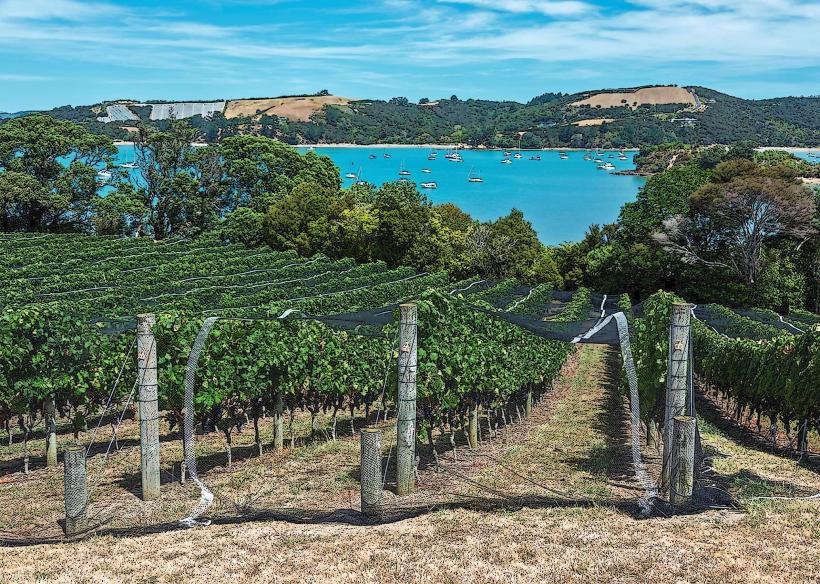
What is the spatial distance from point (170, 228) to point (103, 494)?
4413cm

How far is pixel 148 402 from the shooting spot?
807cm

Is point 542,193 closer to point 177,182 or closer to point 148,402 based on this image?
point 177,182

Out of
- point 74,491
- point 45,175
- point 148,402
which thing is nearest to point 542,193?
point 45,175

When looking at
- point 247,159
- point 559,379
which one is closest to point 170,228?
point 247,159

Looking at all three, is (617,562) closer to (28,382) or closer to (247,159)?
(28,382)

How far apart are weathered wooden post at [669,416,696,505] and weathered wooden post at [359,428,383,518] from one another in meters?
3.00

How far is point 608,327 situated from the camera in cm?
871

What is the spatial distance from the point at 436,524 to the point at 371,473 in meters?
0.85

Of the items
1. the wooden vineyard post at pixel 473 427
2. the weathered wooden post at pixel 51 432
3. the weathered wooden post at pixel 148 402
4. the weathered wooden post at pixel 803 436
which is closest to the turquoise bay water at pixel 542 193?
the wooden vineyard post at pixel 473 427

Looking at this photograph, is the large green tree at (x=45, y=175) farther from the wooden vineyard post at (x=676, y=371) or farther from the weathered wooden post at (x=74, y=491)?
the wooden vineyard post at (x=676, y=371)

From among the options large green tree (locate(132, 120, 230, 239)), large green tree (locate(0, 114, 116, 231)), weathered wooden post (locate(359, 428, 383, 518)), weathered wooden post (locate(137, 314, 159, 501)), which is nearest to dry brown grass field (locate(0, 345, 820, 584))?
weathered wooden post (locate(359, 428, 383, 518))

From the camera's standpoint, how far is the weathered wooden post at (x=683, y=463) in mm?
7227

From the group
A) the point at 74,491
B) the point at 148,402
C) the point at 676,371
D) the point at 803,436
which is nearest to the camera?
the point at 74,491

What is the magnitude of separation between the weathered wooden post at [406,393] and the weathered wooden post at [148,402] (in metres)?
2.81
